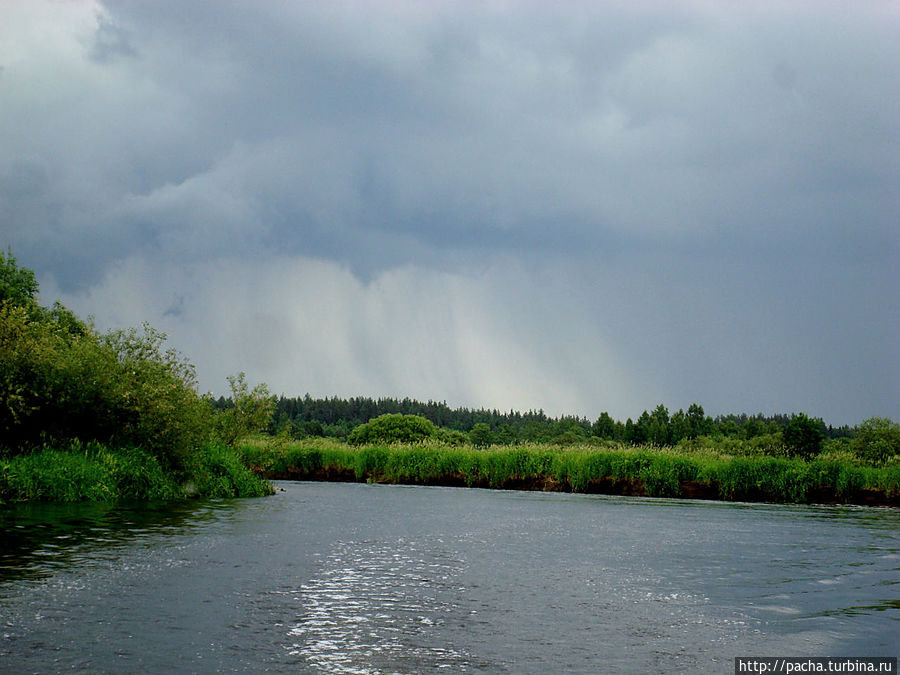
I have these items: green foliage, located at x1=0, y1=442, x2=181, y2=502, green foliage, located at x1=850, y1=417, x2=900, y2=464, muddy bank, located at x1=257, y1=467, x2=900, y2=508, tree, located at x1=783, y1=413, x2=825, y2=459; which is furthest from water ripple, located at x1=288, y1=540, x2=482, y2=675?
tree, located at x1=783, y1=413, x2=825, y2=459

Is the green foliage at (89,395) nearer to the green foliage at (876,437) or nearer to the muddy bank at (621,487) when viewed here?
the muddy bank at (621,487)

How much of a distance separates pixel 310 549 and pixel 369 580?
A: 14.0 feet

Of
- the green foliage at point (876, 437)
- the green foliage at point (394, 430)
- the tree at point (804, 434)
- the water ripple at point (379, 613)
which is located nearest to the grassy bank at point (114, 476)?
the water ripple at point (379, 613)

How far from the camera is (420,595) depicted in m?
12.4

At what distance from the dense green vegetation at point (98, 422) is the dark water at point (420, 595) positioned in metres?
3.20

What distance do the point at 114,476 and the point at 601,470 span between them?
27015mm

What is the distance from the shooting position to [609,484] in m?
43.7

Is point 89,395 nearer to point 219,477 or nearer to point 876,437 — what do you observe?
point 219,477

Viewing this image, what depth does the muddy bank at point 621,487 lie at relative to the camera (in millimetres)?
39281

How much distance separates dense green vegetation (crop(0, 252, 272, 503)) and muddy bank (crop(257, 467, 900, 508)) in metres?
17.5

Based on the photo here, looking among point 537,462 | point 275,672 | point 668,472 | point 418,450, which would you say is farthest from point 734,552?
point 418,450

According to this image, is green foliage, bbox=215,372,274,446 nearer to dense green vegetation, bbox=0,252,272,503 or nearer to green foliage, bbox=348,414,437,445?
dense green vegetation, bbox=0,252,272,503

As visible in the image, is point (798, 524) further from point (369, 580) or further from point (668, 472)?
point (369, 580)

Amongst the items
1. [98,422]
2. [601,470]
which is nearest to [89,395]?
[98,422]
